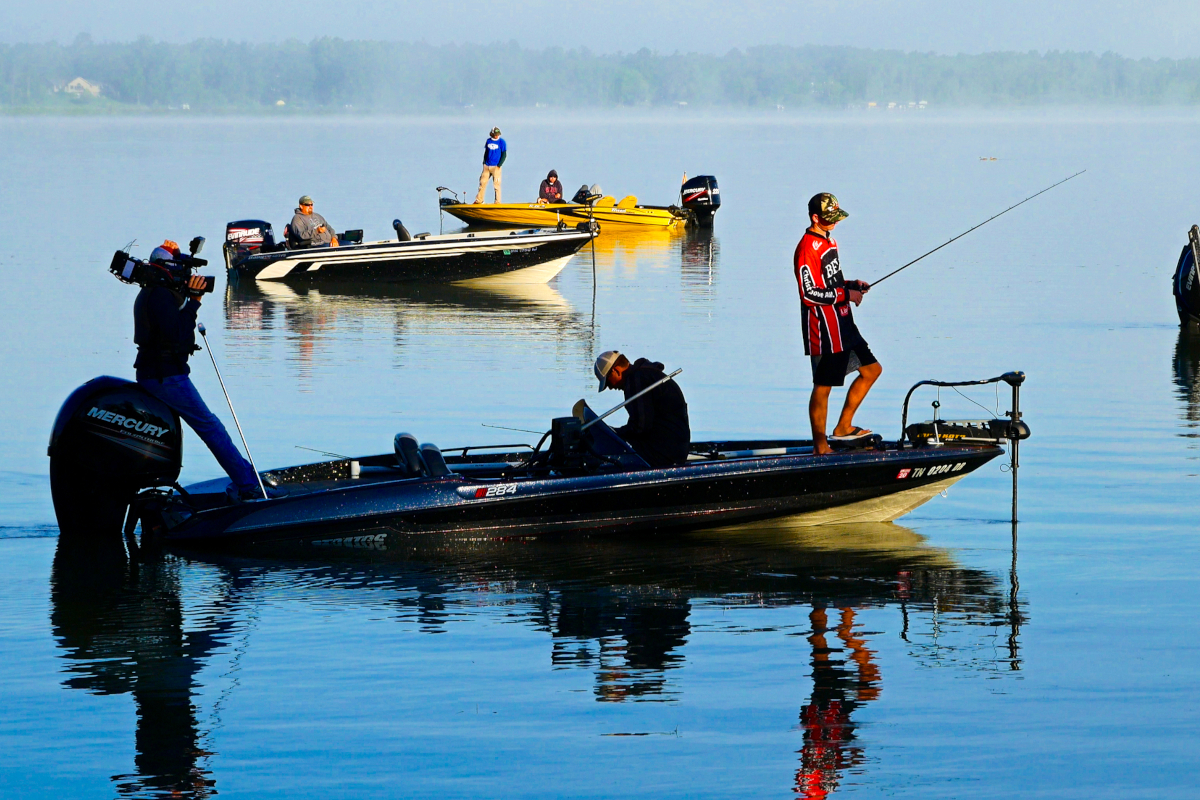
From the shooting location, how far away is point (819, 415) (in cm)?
1122

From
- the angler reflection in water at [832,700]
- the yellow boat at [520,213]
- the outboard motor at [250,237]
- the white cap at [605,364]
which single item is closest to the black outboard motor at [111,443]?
the white cap at [605,364]

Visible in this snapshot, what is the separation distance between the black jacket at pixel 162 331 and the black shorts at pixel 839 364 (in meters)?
4.11

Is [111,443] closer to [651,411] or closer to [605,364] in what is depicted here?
[605,364]

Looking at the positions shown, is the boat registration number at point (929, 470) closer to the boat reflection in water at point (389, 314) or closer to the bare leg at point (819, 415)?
the bare leg at point (819, 415)

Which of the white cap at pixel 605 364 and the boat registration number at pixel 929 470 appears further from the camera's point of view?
the boat registration number at pixel 929 470

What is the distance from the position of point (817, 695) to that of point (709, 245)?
28171 millimetres

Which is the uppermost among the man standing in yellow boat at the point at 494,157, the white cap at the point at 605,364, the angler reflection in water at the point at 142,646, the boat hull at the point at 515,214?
the man standing in yellow boat at the point at 494,157

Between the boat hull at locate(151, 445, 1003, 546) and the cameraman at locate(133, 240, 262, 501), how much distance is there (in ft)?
1.88

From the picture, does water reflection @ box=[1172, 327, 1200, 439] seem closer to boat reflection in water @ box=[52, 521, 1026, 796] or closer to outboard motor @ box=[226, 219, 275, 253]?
boat reflection in water @ box=[52, 521, 1026, 796]

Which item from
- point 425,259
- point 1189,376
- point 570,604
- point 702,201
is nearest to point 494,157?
point 702,201

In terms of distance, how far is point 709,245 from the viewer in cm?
3566

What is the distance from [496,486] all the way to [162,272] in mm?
2481

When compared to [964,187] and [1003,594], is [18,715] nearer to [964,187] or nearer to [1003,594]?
[1003,594]

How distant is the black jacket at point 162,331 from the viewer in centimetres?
1045
